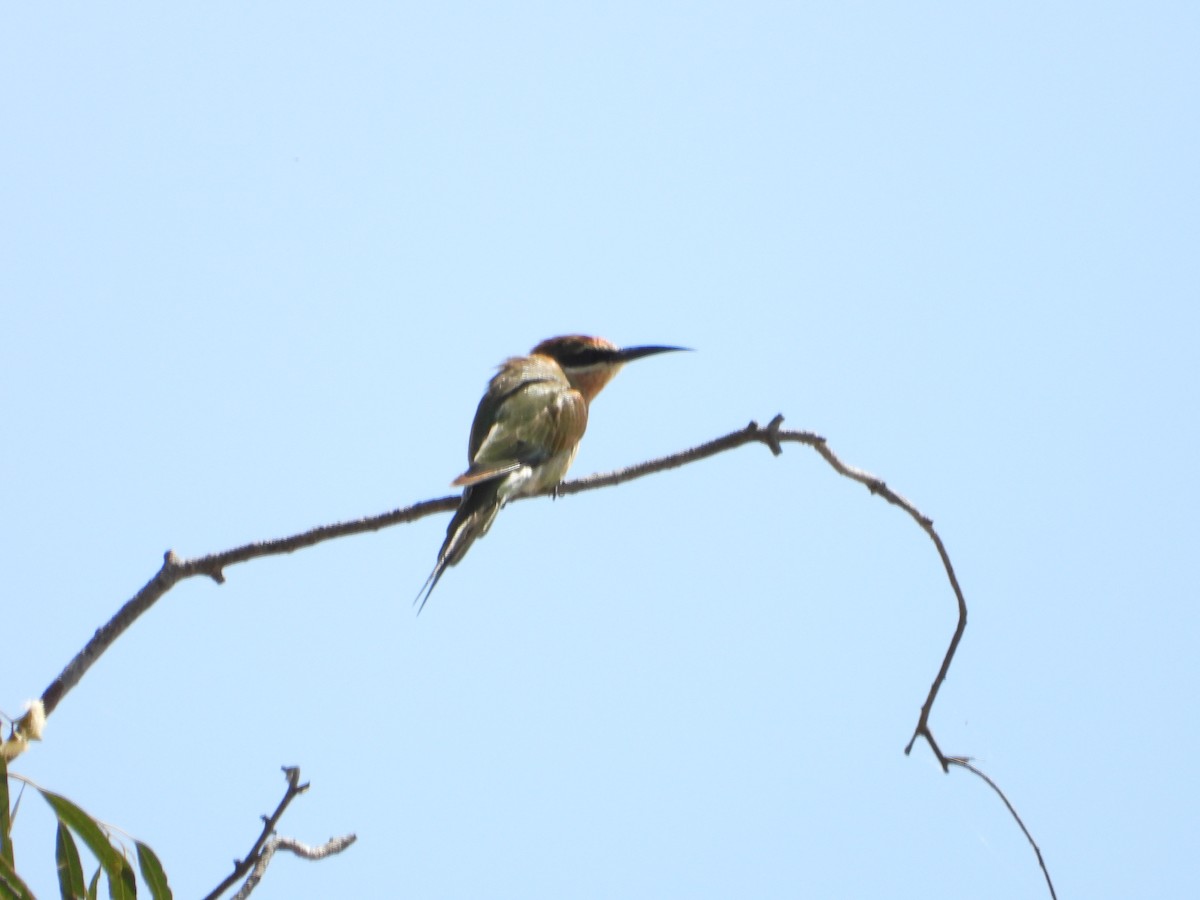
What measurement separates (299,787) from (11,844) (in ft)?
1.51

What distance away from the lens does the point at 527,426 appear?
12.6 ft

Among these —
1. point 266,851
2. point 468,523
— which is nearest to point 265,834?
point 266,851

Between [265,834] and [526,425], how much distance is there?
207 cm

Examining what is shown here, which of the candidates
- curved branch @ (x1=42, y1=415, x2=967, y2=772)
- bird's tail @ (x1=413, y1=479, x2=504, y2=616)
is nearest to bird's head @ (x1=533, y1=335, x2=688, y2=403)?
bird's tail @ (x1=413, y1=479, x2=504, y2=616)

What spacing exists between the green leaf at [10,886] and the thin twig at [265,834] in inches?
10.2

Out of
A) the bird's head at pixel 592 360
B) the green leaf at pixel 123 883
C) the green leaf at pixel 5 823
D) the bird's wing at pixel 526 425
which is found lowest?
the green leaf at pixel 123 883

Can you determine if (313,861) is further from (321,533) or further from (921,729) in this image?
(921,729)

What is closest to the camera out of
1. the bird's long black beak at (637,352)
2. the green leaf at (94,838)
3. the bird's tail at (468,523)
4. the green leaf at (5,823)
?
the green leaf at (5,823)

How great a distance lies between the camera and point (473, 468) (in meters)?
3.50

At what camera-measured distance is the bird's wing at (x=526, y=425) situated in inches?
143

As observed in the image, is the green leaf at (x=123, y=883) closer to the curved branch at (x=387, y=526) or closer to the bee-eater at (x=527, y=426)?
the curved branch at (x=387, y=526)

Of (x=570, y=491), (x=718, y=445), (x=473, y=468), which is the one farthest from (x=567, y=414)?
(x=718, y=445)

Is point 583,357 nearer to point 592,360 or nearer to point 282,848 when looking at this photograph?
point 592,360

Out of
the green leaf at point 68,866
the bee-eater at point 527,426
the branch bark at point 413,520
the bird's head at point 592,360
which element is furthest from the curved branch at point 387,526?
the bird's head at point 592,360
